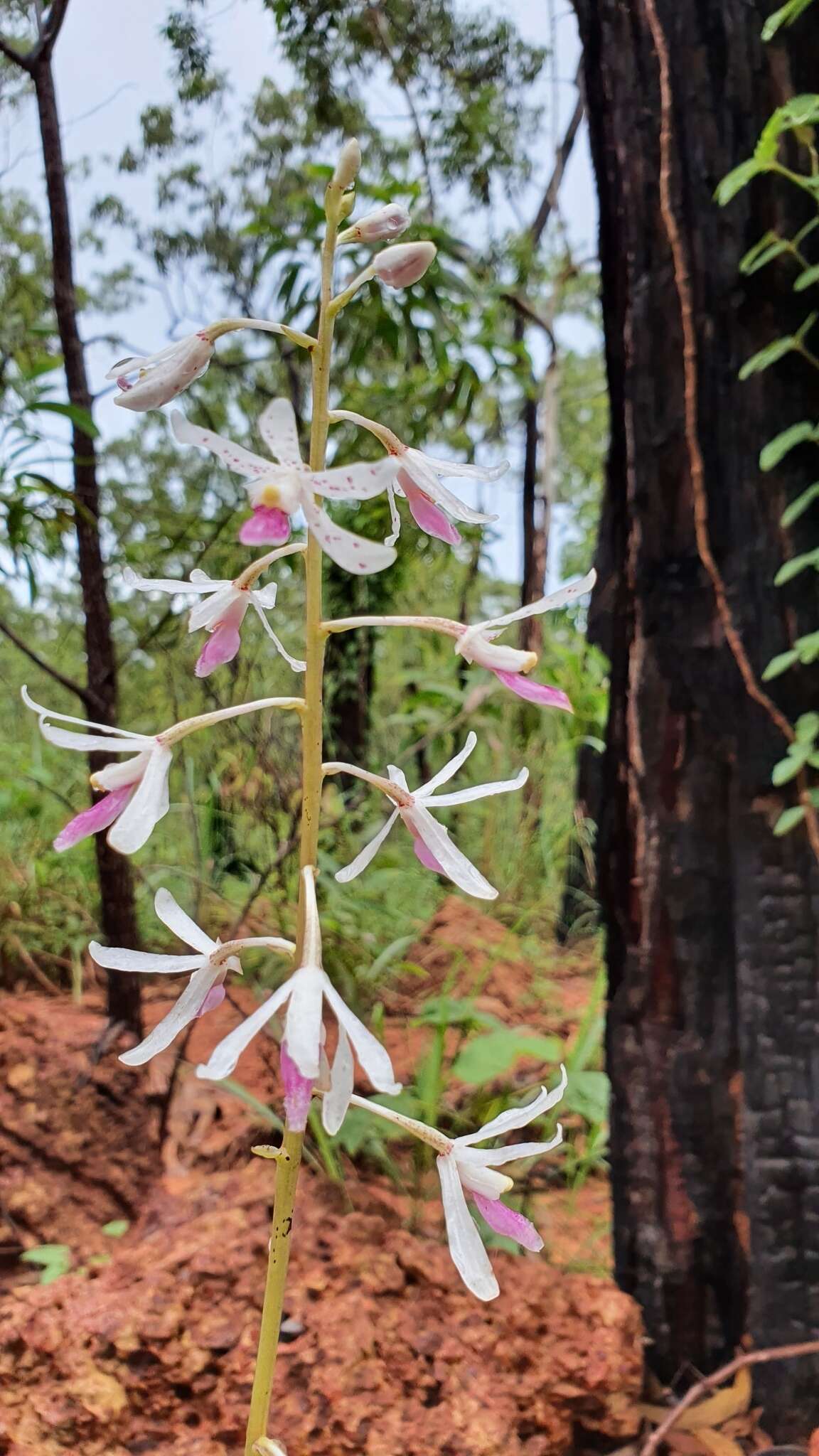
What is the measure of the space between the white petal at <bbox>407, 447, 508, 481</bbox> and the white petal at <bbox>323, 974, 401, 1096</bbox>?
411 mm

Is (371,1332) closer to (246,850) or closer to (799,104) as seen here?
(246,850)

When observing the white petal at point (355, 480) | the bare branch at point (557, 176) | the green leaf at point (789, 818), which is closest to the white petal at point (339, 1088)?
the white petal at point (355, 480)

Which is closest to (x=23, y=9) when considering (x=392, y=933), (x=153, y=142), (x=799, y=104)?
(x=153, y=142)

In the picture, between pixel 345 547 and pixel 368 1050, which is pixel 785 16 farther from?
pixel 368 1050

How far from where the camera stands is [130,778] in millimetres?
692

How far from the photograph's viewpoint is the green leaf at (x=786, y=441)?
1.39m

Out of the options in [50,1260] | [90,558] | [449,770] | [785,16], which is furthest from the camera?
[90,558]

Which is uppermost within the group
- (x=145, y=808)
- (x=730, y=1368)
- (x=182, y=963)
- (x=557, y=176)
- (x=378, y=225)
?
(x=557, y=176)

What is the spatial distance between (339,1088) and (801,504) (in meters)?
1.17

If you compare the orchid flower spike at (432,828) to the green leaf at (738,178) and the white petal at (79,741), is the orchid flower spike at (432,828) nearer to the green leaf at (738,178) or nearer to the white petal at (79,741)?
the white petal at (79,741)

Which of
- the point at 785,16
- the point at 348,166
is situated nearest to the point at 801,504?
the point at 785,16

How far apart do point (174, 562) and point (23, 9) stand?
1589 millimetres

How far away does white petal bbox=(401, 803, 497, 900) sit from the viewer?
28.2 inches

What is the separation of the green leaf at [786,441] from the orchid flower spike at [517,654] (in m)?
0.86
